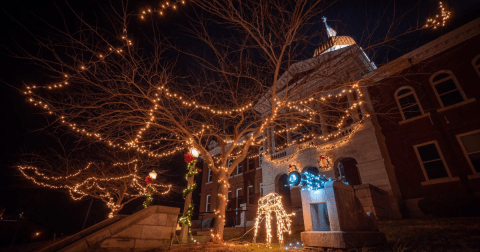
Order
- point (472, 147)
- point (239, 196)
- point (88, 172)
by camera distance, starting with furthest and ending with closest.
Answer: point (239, 196) → point (88, 172) → point (472, 147)

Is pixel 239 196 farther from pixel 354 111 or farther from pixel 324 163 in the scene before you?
pixel 354 111

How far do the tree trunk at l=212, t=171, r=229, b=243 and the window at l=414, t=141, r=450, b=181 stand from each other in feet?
35.6

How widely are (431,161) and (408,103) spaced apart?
3.59m

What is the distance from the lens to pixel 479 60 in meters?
10.7

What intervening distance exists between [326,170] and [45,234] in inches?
936

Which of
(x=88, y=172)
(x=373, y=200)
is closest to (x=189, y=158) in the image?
(x=373, y=200)

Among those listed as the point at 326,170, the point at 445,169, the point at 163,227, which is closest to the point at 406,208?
the point at 445,169

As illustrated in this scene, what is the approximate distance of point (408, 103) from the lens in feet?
40.6

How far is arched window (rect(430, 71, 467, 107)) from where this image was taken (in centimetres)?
1103

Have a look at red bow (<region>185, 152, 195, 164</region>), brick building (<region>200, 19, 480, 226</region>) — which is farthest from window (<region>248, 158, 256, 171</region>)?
red bow (<region>185, 152, 195, 164</region>)

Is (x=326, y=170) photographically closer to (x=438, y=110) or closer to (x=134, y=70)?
(x=438, y=110)

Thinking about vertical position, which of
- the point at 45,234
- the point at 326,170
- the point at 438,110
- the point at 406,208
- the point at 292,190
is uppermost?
the point at 438,110

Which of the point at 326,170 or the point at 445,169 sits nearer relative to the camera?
the point at 445,169

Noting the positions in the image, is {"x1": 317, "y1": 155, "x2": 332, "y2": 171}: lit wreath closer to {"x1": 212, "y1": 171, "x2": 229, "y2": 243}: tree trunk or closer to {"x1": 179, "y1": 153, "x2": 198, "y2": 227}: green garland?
{"x1": 212, "y1": 171, "x2": 229, "y2": 243}: tree trunk
